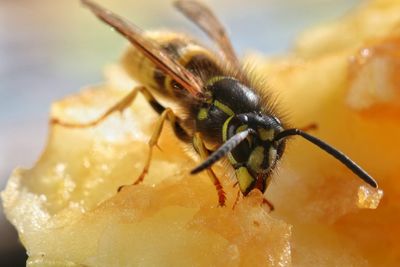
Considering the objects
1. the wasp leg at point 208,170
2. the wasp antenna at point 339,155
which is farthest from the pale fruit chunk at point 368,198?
the wasp leg at point 208,170

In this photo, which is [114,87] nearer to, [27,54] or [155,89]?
[155,89]

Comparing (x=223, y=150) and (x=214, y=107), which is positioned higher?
(x=223, y=150)

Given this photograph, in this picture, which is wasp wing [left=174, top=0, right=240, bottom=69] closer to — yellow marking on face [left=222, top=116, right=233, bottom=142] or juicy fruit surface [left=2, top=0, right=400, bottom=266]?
juicy fruit surface [left=2, top=0, right=400, bottom=266]

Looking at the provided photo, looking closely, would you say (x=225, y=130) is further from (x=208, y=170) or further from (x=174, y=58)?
(x=174, y=58)

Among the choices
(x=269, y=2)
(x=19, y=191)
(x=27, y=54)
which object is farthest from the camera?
(x=269, y=2)

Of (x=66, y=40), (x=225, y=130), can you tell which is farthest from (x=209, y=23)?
(x=66, y=40)

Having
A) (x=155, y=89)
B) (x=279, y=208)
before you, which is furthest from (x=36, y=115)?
(x=279, y=208)
